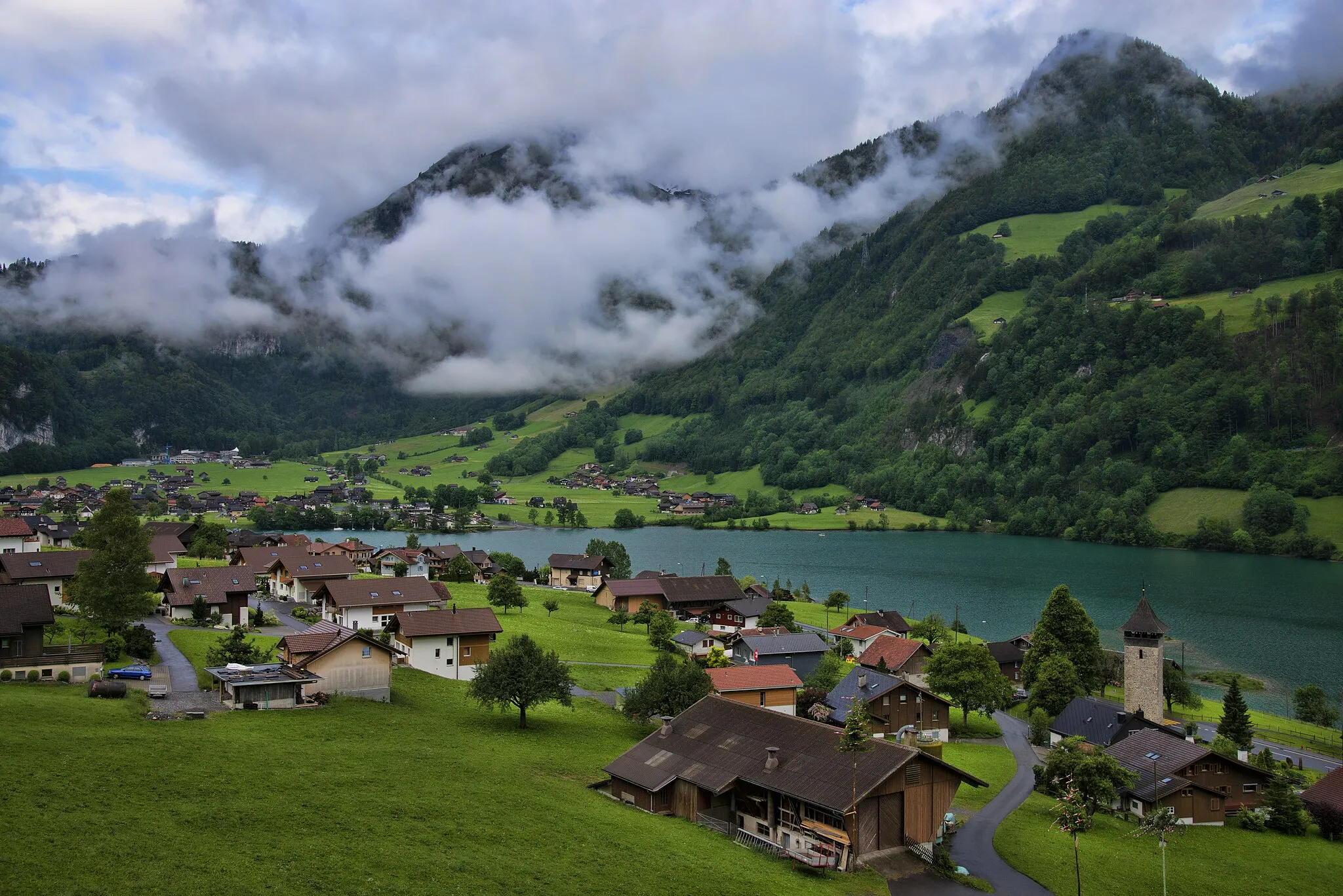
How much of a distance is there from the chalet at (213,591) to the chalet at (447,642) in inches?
484

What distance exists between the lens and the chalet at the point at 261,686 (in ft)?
120

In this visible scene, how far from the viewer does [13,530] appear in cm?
7369

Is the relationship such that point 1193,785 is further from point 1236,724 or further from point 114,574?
point 114,574

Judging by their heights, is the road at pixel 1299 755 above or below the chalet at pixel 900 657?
below

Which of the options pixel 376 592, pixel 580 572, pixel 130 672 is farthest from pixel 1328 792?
pixel 580 572

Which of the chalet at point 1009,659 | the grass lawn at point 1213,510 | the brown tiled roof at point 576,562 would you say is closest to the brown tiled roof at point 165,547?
the brown tiled roof at point 576,562

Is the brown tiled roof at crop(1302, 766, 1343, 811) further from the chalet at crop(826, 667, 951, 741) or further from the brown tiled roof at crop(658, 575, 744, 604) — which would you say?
the brown tiled roof at crop(658, 575, 744, 604)

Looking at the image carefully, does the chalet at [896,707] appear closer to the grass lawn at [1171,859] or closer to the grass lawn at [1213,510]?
the grass lawn at [1171,859]

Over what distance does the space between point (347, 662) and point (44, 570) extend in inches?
1088

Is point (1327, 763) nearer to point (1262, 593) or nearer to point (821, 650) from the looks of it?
point (821, 650)

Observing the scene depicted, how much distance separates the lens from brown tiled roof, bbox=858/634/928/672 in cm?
6016

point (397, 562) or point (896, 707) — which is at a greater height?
point (397, 562)

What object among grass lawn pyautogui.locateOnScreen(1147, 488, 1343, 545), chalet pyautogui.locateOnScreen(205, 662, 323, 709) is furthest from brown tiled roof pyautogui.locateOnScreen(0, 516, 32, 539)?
grass lawn pyautogui.locateOnScreen(1147, 488, 1343, 545)

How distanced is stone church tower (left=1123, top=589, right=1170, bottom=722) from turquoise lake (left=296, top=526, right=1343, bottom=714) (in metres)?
12.6
